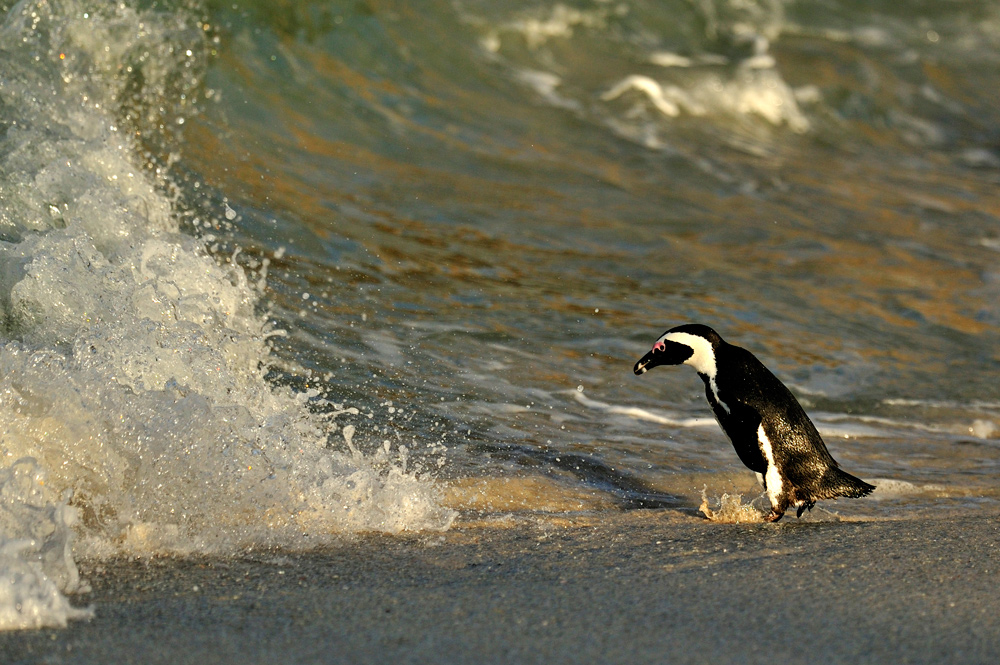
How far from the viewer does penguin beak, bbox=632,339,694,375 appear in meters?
4.04

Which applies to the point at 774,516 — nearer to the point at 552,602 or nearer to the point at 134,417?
the point at 552,602

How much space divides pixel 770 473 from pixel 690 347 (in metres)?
0.52

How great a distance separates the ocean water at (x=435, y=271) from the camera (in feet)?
11.1

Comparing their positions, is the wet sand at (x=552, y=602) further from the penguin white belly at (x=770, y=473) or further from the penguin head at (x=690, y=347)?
the penguin head at (x=690, y=347)

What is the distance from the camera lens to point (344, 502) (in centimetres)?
342

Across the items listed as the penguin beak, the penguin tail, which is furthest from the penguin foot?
the penguin beak

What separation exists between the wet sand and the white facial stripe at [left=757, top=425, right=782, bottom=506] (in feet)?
0.94

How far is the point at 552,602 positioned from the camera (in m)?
2.82

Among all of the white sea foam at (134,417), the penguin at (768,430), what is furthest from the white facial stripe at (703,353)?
the white sea foam at (134,417)

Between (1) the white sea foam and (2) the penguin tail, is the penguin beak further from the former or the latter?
(1) the white sea foam

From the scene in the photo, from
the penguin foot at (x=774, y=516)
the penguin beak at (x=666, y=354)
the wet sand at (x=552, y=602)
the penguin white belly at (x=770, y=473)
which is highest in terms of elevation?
the penguin beak at (x=666, y=354)

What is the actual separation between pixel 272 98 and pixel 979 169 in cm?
641

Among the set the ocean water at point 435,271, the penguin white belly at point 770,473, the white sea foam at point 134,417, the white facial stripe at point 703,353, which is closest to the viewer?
the white sea foam at point 134,417

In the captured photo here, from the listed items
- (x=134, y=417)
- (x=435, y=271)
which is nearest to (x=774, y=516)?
(x=134, y=417)
